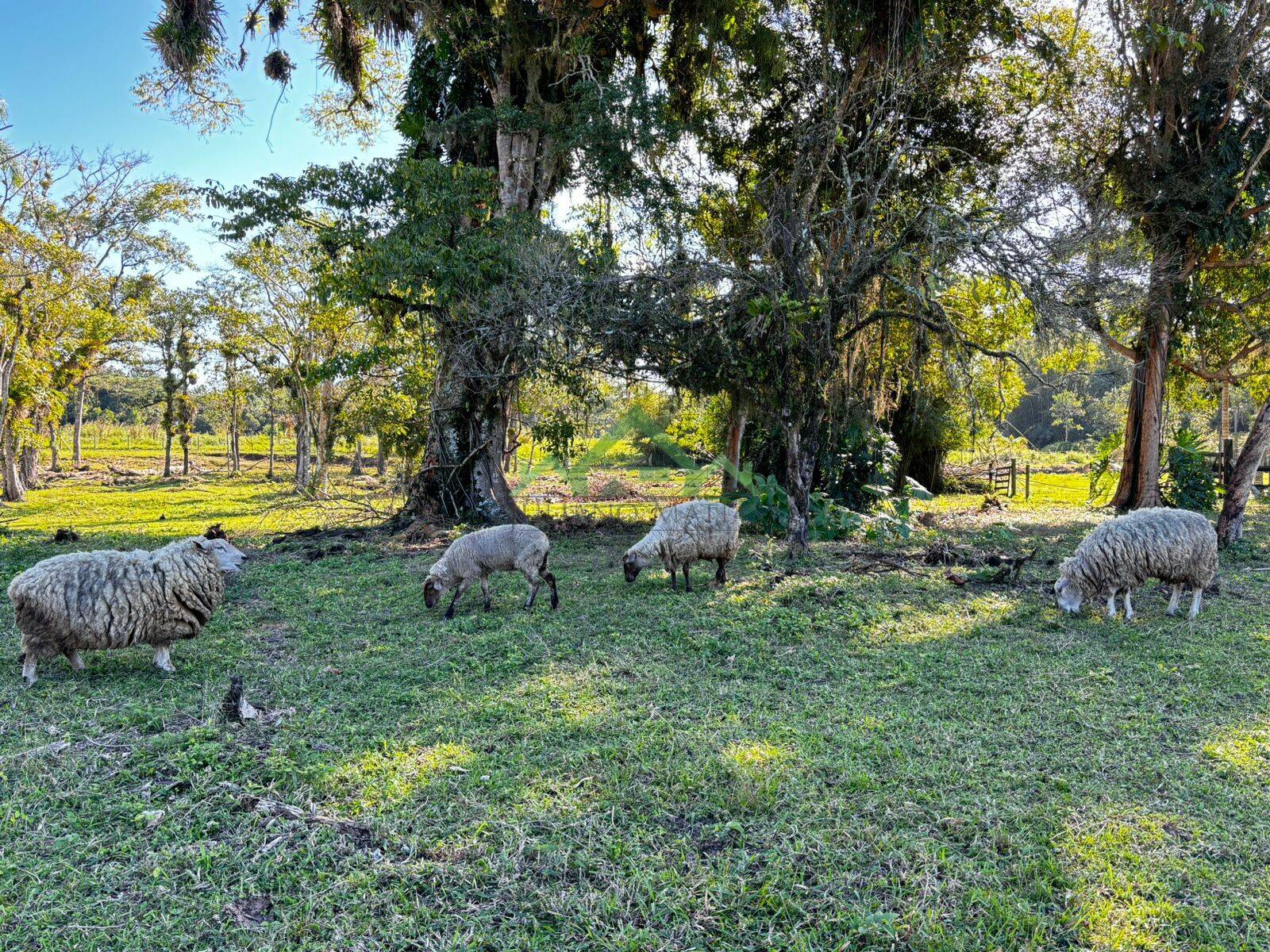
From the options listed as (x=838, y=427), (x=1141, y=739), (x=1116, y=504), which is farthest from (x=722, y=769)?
(x=1116, y=504)

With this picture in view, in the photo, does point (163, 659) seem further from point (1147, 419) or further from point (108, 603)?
point (1147, 419)

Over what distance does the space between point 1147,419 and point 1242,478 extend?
17.5 feet

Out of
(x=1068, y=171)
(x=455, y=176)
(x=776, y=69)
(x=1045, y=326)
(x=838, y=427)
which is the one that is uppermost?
(x=776, y=69)

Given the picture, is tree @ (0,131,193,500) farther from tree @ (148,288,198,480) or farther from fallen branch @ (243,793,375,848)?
fallen branch @ (243,793,375,848)

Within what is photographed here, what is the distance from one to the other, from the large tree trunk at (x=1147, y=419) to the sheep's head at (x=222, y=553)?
16465mm

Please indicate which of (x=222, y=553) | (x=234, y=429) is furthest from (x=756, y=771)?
(x=234, y=429)

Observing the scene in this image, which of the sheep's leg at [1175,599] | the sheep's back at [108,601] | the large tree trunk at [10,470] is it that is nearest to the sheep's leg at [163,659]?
the sheep's back at [108,601]

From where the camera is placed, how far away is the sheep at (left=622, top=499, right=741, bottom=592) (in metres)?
9.11

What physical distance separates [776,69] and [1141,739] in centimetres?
1262

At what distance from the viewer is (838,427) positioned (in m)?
14.4

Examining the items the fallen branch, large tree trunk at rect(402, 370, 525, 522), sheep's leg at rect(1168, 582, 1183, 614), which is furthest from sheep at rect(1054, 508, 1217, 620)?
large tree trunk at rect(402, 370, 525, 522)

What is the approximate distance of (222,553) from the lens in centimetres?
862

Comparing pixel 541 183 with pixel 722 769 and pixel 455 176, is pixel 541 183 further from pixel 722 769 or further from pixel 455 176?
pixel 722 769

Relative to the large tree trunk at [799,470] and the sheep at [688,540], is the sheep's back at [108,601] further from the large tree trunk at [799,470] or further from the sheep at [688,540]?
the large tree trunk at [799,470]
